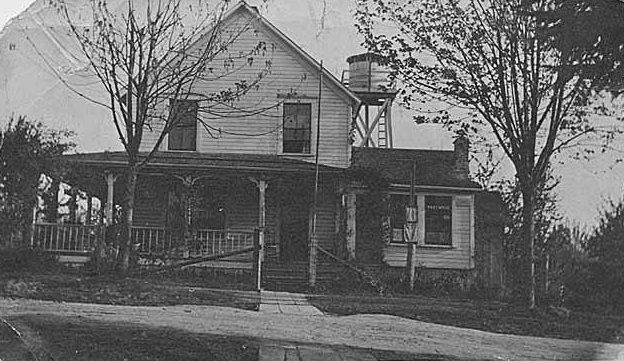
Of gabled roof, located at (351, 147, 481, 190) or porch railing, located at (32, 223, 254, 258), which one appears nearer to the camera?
porch railing, located at (32, 223, 254, 258)

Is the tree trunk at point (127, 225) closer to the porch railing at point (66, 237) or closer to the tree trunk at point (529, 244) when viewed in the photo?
the porch railing at point (66, 237)

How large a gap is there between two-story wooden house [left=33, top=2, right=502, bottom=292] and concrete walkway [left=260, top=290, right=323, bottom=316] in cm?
300

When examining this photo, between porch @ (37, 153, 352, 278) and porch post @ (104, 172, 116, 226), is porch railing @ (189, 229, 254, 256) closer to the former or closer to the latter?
porch @ (37, 153, 352, 278)

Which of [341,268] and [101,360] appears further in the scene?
[341,268]

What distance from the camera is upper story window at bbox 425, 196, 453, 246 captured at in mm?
21312

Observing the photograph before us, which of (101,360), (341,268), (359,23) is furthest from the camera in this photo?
(341,268)

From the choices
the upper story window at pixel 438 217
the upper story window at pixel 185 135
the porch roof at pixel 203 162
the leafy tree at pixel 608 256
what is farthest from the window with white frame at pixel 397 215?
the upper story window at pixel 185 135

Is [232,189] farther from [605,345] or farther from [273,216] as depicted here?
[605,345]

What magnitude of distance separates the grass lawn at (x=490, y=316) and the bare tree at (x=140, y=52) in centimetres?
415

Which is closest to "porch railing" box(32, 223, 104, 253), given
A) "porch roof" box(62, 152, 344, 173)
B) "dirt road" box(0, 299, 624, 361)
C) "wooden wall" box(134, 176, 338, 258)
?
"porch roof" box(62, 152, 344, 173)

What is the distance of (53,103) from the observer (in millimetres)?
16328

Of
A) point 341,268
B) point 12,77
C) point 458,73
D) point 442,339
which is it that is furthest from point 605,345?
point 12,77

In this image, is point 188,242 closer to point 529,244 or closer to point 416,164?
point 416,164

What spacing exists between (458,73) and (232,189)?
6.88m
